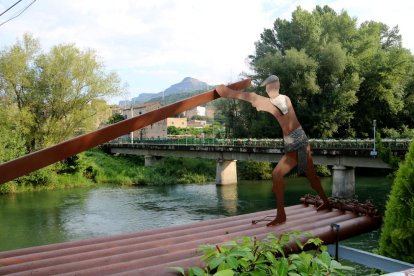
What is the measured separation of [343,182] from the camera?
25.1 m

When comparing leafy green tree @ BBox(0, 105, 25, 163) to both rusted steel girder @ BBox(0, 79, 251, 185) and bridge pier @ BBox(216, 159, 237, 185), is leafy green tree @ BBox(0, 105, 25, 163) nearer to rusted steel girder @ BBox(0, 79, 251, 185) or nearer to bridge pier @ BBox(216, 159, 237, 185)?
bridge pier @ BBox(216, 159, 237, 185)

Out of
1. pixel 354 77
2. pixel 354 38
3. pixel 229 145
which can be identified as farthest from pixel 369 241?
pixel 354 38

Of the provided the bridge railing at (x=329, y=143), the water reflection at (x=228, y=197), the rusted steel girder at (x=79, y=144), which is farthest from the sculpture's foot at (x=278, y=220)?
the water reflection at (x=228, y=197)

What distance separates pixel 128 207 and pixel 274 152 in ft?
34.3

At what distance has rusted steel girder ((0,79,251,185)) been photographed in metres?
5.00

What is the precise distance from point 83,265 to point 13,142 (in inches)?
1149

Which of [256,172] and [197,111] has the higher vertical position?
[197,111]

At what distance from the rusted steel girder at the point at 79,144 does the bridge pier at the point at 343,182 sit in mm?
20214

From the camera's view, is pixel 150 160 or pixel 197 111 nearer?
pixel 150 160

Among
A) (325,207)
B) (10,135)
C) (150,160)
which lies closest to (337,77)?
(150,160)

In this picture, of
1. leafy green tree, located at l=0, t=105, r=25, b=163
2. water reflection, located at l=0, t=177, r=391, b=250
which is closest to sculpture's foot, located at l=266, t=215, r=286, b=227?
water reflection, located at l=0, t=177, r=391, b=250

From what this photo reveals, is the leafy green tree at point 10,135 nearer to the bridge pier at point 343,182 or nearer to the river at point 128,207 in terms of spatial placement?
the river at point 128,207

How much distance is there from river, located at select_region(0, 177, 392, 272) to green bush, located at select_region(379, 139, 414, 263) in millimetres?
10332

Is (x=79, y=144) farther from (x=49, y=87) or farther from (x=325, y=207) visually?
(x=49, y=87)
